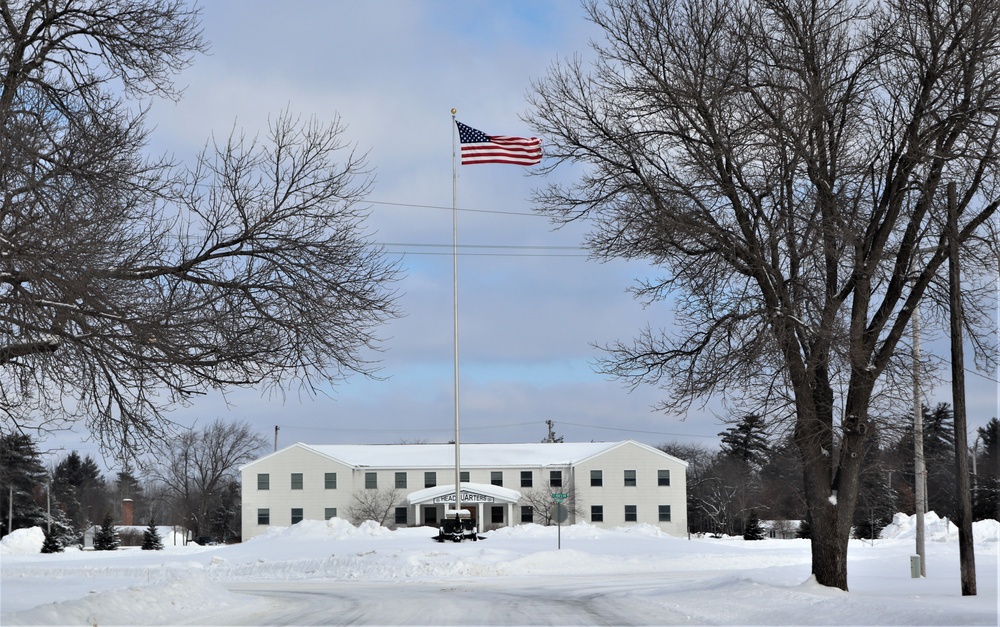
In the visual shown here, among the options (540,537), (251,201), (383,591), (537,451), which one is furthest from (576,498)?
(251,201)

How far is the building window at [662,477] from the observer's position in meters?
74.1

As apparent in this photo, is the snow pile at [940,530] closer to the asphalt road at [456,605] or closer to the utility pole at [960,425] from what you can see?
the asphalt road at [456,605]

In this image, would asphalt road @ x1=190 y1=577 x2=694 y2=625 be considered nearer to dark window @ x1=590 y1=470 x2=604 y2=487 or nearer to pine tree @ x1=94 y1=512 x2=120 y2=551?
pine tree @ x1=94 y1=512 x2=120 y2=551

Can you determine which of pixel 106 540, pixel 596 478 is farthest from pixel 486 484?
pixel 106 540

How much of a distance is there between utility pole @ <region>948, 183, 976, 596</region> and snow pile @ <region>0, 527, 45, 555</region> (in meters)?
53.2

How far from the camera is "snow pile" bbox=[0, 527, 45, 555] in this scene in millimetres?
56844

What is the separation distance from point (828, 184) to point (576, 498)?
58125 mm

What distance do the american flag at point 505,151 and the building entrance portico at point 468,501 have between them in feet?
136

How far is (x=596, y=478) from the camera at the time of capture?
243ft

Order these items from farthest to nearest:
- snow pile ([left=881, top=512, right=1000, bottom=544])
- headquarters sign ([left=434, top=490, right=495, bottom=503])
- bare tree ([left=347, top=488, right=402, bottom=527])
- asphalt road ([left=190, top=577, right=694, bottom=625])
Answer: bare tree ([left=347, top=488, right=402, bottom=527])
headquarters sign ([left=434, top=490, right=495, bottom=503])
snow pile ([left=881, top=512, right=1000, bottom=544])
asphalt road ([left=190, top=577, right=694, bottom=625])

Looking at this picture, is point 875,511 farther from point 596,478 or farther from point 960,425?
point 960,425

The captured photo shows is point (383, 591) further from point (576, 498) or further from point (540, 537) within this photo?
point (576, 498)

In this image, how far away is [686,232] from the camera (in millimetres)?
17266

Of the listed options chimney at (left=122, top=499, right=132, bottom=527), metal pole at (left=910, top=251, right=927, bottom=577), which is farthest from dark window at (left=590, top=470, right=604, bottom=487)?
metal pole at (left=910, top=251, right=927, bottom=577)
